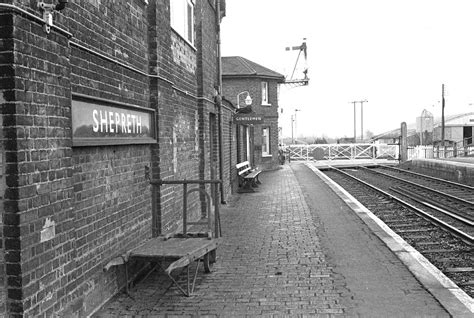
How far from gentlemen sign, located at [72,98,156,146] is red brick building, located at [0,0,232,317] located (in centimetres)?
2

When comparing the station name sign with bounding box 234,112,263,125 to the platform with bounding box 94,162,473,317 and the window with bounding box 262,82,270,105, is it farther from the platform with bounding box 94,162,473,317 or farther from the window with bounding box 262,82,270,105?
the window with bounding box 262,82,270,105

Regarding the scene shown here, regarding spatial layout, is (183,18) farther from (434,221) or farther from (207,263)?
(434,221)

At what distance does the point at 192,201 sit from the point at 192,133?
4.52 ft

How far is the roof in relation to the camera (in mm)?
27703

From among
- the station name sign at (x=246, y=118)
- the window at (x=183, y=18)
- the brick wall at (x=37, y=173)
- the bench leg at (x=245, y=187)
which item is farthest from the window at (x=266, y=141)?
the brick wall at (x=37, y=173)

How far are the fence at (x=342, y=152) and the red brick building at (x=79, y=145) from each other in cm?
3404

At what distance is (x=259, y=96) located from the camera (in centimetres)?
2827

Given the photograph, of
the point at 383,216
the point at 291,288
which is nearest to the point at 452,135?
the point at 383,216

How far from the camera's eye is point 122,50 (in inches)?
221

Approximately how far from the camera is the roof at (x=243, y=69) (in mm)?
27703

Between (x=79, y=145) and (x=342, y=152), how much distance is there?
1563 inches

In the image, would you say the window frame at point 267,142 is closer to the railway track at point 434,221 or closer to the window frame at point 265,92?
the window frame at point 265,92

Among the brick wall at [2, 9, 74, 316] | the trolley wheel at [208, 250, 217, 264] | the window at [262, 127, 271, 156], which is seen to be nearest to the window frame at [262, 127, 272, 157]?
the window at [262, 127, 271, 156]

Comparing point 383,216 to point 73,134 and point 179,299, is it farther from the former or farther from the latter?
point 73,134
